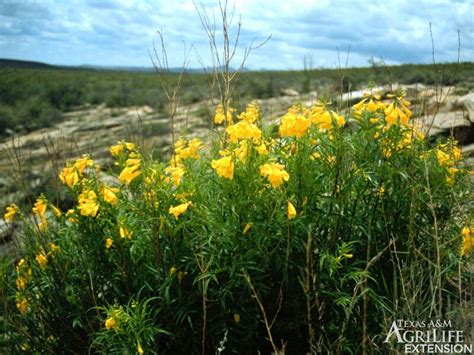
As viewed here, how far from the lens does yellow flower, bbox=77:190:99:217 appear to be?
334cm

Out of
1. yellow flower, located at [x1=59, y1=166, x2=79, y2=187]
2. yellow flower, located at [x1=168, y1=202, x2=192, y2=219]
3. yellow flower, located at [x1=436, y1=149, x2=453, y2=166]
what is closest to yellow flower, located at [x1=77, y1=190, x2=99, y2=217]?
yellow flower, located at [x1=59, y1=166, x2=79, y2=187]

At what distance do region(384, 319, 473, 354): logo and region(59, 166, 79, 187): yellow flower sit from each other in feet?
6.76

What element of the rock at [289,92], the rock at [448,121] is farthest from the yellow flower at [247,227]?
the rock at [289,92]

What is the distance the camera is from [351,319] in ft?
11.3

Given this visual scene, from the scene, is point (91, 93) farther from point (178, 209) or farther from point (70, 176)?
point (178, 209)

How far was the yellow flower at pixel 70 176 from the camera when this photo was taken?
3.55 meters

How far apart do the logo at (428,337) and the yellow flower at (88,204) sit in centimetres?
178

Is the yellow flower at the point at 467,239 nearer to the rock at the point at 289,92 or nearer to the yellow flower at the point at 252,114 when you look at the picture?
the yellow flower at the point at 252,114

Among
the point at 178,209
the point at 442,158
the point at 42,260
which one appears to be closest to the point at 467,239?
the point at 442,158

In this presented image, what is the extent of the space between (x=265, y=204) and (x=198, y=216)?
401mm

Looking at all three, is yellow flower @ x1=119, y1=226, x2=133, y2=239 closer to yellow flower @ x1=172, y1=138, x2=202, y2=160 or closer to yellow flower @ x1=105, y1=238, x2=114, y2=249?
yellow flower @ x1=105, y1=238, x2=114, y2=249

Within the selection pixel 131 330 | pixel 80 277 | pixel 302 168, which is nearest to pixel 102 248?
pixel 80 277

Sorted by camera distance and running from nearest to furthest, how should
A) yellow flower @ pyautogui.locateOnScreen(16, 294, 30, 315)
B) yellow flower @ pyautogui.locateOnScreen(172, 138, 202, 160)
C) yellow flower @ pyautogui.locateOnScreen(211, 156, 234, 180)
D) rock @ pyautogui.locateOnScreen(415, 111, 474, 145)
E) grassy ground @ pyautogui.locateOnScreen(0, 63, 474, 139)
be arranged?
yellow flower @ pyautogui.locateOnScreen(211, 156, 234, 180) → yellow flower @ pyautogui.locateOnScreen(172, 138, 202, 160) → yellow flower @ pyautogui.locateOnScreen(16, 294, 30, 315) → rock @ pyautogui.locateOnScreen(415, 111, 474, 145) → grassy ground @ pyautogui.locateOnScreen(0, 63, 474, 139)

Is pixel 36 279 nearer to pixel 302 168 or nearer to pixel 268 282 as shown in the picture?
pixel 268 282
